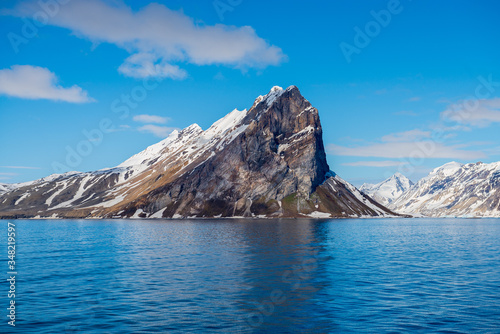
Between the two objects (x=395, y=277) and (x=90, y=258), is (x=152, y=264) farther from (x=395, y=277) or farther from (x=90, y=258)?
(x=395, y=277)

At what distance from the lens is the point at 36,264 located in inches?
2783

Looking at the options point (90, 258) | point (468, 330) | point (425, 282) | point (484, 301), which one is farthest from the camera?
point (90, 258)

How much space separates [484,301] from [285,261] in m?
34.2

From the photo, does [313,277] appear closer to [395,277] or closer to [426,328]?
[395,277]

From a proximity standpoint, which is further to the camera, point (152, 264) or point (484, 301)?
point (152, 264)

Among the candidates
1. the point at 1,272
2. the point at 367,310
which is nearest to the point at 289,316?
the point at 367,310

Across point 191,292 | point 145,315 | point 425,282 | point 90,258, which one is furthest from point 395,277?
point 90,258

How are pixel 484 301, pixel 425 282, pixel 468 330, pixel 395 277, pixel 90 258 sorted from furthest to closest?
pixel 90 258 → pixel 395 277 → pixel 425 282 → pixel 484 301 → pixel 468 330

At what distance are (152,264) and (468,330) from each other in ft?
165

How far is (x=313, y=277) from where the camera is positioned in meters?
58.0

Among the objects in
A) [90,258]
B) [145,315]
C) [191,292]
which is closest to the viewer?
[145,315]

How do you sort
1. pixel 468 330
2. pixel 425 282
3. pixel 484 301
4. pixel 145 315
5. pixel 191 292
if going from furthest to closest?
pixel 425 282 < pixel 191 292 < pixel 484 301 < pixel 145 315 < pixel 468 330

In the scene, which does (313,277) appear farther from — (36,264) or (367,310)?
(36,264)

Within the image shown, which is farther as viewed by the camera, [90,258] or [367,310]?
[90,258]
